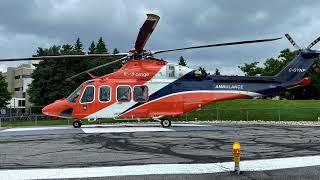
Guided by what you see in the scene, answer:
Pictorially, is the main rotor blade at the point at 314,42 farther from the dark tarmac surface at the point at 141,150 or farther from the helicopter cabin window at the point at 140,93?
the dark tarmac surface at the point at 141,150

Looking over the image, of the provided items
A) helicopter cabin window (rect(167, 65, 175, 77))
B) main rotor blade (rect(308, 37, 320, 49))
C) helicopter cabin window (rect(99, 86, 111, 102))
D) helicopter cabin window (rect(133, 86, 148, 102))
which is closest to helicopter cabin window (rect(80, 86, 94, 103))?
helicopter cabin window (rect(99, 86, 111, 102))

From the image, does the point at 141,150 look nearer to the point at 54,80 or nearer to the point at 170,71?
the point at 170,71

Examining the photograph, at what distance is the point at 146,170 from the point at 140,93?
1552 centimetres

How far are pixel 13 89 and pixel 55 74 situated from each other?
66.0 meters

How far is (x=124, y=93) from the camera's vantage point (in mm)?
26266

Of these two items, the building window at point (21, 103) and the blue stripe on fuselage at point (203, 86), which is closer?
the blue stripe on fuselage at point (203, 86)

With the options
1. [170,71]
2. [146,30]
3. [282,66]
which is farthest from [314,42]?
[282,66]

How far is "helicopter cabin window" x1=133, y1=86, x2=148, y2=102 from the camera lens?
26.3 m

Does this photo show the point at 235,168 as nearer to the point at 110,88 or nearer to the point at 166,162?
the point at 166,162

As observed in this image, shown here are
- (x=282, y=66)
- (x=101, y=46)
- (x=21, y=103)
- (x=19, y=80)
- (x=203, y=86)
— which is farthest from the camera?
(x=19, y=80)

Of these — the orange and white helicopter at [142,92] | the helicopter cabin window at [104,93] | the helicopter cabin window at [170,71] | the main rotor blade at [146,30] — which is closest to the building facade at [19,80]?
the orange and white helicopter at [142,92]

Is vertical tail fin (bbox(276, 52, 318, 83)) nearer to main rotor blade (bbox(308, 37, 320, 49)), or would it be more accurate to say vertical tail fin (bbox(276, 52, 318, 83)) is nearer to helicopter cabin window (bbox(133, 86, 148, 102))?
main rotor blade (bbox(308, 37, 320, 49))

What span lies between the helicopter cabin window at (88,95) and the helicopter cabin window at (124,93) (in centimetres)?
153

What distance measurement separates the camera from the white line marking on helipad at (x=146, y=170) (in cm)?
1038
